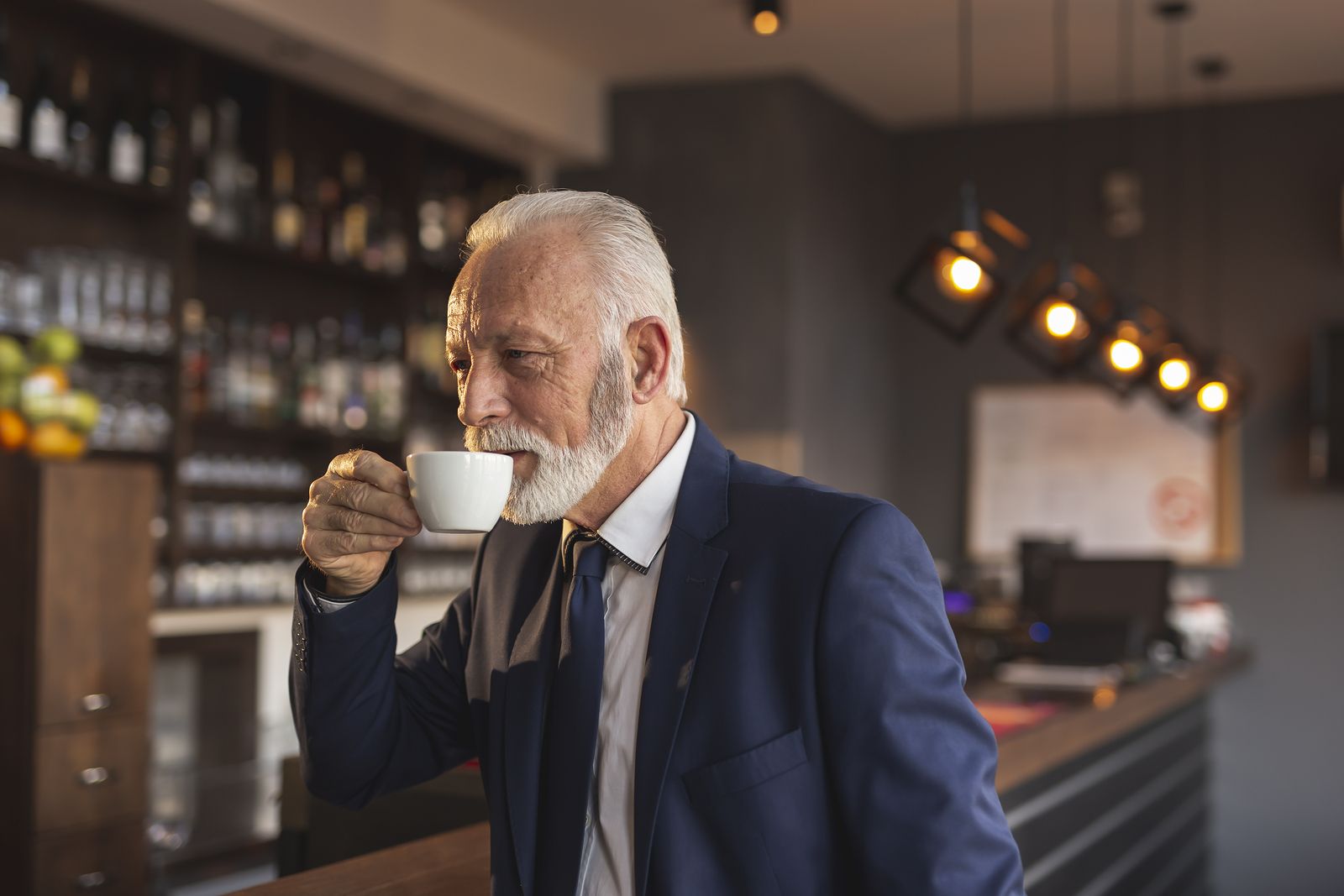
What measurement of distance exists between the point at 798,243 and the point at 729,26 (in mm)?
884

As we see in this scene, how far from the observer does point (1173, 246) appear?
5.82 m

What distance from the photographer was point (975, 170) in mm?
6207

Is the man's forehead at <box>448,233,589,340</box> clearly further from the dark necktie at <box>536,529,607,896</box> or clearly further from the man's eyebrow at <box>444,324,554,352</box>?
the dark necktie at <box>536,529,607,896</box>

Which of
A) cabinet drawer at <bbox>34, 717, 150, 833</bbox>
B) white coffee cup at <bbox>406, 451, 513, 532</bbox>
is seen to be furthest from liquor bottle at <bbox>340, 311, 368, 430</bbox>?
white coffee cup at <bbox>406, 451, 513, 532</bbox>

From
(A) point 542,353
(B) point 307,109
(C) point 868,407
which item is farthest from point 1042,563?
(A) point 542,353

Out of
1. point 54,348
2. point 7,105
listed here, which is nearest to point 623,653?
point 54,348

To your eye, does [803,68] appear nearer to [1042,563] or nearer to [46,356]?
[1042,563]

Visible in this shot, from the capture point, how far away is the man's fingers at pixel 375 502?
117 centimetres

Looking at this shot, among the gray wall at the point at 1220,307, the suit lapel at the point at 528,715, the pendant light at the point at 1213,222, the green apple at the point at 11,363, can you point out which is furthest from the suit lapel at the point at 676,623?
the pendant light at the point at 1213,222

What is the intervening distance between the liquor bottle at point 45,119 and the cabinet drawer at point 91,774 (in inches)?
65.2

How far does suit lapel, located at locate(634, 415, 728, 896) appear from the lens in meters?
1.12

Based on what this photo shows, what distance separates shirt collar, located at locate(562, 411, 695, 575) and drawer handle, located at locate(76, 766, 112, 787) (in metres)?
2.17

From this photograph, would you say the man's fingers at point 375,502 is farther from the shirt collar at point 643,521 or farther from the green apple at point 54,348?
the green apple at point 54,348

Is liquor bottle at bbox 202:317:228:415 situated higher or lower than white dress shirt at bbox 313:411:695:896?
higher
